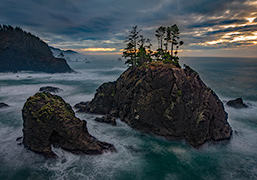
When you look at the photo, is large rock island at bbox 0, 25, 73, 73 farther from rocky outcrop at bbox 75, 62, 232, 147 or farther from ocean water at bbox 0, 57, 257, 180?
rocky outcrop at bbox 75, 62, 232, 147

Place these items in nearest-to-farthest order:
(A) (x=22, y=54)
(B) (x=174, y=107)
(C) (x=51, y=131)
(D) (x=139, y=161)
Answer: (C) (x=51, y=131)
(D) (x=139, y=161)
(B) (x=174, y=107)
(A) (x=22, y=54)

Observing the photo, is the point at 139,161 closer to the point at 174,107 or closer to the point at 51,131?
the point at 174,107

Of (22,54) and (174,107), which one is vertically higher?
(22,54)

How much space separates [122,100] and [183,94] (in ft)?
47.4

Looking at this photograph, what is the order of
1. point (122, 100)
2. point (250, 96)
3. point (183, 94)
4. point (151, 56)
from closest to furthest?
point (183, 94)
point (122, 100)
point (151, 56)
point (250, 96)

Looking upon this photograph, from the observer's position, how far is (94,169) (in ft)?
62.7

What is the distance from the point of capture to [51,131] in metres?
21.0

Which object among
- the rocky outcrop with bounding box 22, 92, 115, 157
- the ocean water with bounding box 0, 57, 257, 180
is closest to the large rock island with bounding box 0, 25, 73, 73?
the ocean water with bounding box 0, 57, 257, 180

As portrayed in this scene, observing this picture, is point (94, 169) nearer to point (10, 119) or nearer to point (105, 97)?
point (105, 97)

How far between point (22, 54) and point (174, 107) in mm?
137268

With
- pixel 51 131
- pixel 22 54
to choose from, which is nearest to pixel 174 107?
pixel 51 131

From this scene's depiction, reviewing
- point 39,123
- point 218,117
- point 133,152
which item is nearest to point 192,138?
point 218,117

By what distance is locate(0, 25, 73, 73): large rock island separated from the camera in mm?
110281

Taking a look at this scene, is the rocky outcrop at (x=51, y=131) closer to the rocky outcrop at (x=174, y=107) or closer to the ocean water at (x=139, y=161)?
the ocean water at (x=139, y=161)
